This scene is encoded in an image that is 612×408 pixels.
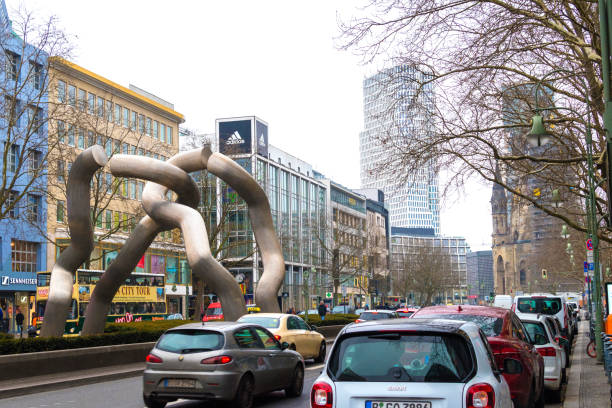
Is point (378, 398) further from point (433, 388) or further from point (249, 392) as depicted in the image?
point (249, 392)

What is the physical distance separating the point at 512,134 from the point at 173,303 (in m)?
53.3

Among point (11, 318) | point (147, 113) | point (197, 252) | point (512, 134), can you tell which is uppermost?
point (147, 113)

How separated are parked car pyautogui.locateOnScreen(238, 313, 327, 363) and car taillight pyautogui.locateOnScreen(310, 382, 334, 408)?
11.3 metres

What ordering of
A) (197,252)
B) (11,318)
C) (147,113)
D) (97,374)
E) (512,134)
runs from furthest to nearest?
(147,113), (11,318), (512,134), (197,252), (97,374)

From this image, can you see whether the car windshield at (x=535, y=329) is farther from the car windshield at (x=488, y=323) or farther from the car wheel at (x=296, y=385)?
the car wheel at (x=296, y=385)

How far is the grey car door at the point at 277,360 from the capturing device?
43.9 ft

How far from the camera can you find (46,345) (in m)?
19.1

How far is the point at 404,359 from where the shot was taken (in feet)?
21.2

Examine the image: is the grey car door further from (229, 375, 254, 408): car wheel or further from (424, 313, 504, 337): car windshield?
(424, 313, 504, 337): car windshield

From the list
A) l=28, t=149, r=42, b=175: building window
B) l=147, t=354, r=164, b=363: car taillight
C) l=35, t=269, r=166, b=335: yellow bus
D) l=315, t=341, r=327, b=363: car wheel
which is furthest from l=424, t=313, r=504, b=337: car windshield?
l=35, t=269, r=166, b=335: yellow bus

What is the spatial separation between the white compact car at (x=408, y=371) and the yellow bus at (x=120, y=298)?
90.9 feet

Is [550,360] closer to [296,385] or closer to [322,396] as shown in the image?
[296,385]

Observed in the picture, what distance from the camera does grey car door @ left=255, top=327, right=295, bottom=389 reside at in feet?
43.9

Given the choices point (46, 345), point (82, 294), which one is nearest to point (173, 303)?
point (82, 294)
